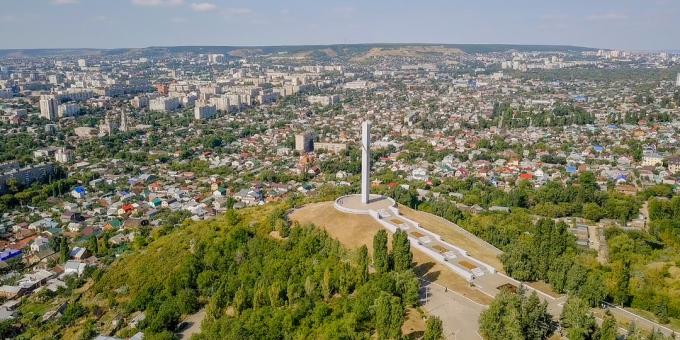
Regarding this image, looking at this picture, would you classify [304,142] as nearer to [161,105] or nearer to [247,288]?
[247,288]

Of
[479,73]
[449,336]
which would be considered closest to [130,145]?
[449,336]

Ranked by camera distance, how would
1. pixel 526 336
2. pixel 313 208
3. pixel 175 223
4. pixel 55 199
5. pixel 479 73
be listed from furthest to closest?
pixel 479 73 < pixel 55 199 < pixel 175 223 < pixel 313 208 < pixel 526 336

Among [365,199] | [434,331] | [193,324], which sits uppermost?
[365,199]

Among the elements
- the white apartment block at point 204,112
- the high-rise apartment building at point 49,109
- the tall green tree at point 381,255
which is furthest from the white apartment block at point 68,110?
the tall green tree at point 381,255

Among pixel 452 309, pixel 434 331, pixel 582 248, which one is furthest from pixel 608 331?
pixel 582 248

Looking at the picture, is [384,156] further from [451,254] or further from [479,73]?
[479,73]

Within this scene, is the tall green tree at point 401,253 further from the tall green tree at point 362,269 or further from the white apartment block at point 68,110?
the white apartment block at point 68,110
